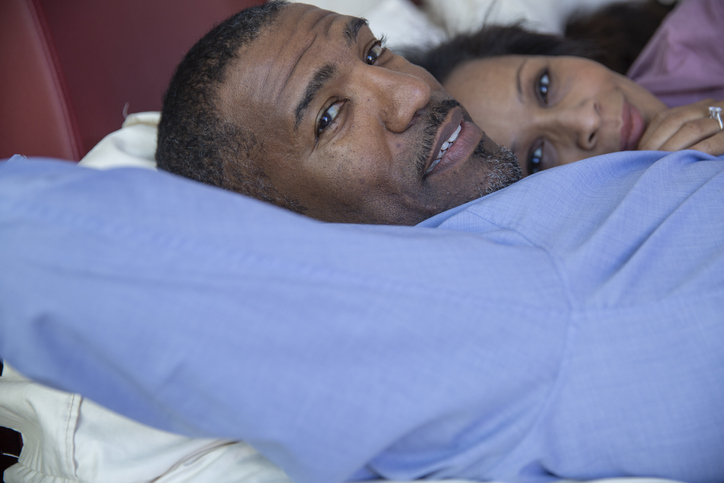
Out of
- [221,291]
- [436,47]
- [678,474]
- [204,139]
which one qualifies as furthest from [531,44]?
[221,291]

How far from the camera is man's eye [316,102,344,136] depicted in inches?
35.2

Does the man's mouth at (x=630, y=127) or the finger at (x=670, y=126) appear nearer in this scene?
the finger at (x=670, y=126)

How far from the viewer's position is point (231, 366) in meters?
0.41

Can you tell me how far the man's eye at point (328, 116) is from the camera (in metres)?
0.89

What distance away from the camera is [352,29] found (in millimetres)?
948

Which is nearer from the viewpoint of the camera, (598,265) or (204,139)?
(598,265)

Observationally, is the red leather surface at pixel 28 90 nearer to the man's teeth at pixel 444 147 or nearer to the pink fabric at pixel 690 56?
the man's teeth at pixel 444 147

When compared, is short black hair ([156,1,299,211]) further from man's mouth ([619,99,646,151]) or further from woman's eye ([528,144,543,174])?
man's mouth ([619,99,646,151])

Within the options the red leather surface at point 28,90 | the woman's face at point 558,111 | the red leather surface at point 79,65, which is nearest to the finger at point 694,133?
the woman's face at point 558,111

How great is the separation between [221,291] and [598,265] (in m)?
0.44

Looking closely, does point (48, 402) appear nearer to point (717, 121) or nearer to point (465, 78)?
point (465, 78)

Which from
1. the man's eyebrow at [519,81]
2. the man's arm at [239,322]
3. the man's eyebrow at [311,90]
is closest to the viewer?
the man's arm at [239,322]

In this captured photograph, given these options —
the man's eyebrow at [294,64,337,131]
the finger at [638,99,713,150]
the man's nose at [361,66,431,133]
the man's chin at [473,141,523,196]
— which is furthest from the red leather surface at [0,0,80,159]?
the finger at [638,99,713,150]

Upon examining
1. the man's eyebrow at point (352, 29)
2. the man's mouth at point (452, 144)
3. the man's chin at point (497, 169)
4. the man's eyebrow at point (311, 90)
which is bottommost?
the man's chin at point (497, 169)
